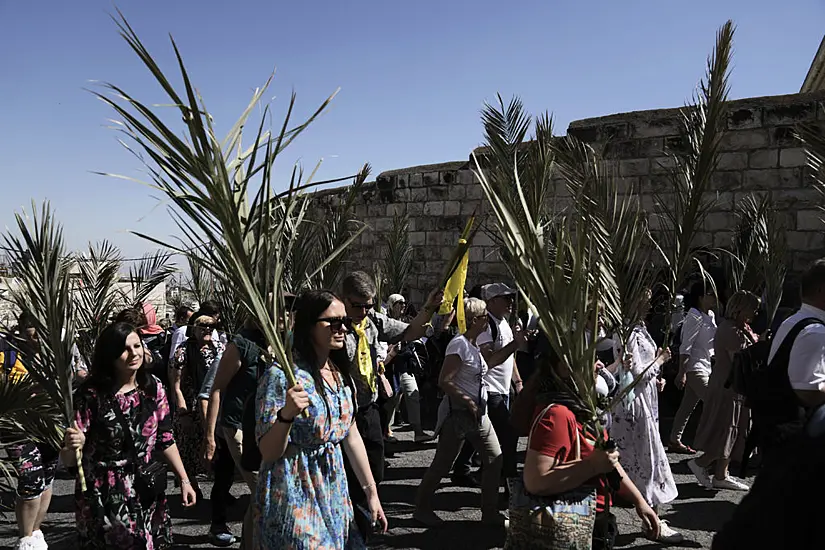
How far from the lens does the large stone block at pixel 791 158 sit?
9352mm

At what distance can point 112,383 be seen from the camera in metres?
3.36

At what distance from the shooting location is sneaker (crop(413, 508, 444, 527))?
525cm

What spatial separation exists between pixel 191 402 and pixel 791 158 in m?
7.83

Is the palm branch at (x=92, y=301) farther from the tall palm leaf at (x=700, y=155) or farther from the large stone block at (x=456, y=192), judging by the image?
the large stone block at (x=456, y=192)

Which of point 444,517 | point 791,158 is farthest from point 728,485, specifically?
point 791,158

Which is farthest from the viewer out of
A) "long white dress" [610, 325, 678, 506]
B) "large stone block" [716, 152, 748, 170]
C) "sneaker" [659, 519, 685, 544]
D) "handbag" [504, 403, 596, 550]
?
"large stone block" [716, 152, 748, 170]

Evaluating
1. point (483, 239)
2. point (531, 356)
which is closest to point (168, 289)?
point (483, 239)

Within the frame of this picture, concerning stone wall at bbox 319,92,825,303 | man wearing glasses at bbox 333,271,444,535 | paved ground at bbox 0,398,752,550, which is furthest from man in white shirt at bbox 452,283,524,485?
stone wall at bbox 319,92,825,303

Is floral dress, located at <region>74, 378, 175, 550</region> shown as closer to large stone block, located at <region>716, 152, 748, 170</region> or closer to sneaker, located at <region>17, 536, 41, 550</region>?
sneaker, located at <region>17, 536, 41, 550</region>

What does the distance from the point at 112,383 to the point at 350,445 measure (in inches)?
44.1

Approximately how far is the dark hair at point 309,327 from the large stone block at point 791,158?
8260mm

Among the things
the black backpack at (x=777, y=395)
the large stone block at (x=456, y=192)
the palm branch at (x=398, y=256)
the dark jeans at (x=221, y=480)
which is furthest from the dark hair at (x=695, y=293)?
the dark jeans at (x=221, y=480)

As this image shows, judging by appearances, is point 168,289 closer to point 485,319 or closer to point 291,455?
point 485,319

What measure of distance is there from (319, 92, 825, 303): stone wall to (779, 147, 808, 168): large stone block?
12 millimetres
